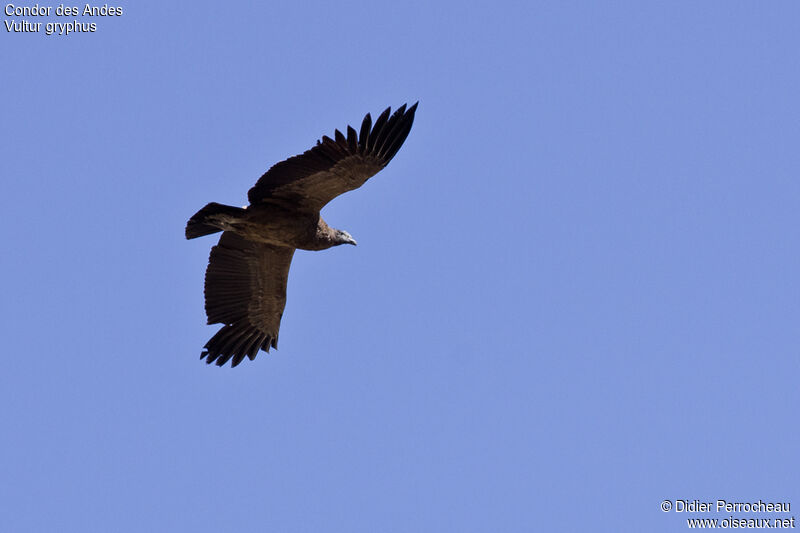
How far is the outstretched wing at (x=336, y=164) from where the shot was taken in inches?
511

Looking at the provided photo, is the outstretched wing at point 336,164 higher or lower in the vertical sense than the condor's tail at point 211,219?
higher

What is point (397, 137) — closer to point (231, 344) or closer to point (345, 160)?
point (345, 160)

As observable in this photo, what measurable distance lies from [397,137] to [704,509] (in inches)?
240

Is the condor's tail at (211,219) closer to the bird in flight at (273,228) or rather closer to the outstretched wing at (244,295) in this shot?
the bird in flight at (273,228)

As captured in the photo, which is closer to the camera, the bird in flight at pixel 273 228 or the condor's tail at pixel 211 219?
the bird in flight at pixel 273 228

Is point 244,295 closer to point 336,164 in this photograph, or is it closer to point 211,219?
point 211,219

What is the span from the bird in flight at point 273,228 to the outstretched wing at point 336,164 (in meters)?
0.01

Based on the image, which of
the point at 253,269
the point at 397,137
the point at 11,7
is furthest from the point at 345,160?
the point at 11,7

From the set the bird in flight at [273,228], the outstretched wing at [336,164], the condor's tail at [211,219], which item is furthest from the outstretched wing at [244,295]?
the outstretched wing at [336,164]

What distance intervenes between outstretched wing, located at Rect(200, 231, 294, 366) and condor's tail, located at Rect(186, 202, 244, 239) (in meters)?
1.21

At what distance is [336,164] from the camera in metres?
13.3

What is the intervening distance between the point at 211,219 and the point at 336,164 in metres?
1.70

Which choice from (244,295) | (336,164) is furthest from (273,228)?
(244,295)

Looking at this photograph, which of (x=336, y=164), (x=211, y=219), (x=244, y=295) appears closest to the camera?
(x=336, y=164)
